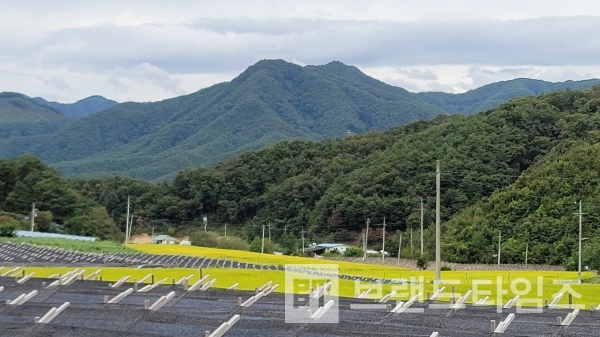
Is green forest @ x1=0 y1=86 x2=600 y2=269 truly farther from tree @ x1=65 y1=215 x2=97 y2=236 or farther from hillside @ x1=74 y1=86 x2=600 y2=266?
tree @ x1=65 y1=215 x2=97 y2=236

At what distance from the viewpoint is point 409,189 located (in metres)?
78.6

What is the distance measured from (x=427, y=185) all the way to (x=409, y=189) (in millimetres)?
1645

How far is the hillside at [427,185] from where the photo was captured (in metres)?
61.1

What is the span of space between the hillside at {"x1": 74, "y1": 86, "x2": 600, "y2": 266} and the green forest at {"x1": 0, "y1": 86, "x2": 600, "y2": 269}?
0.12 m

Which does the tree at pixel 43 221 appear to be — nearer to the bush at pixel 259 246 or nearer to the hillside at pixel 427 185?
the bush at pixel 259 246

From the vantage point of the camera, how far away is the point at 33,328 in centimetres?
1140

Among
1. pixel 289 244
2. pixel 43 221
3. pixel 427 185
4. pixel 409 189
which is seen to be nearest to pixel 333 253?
pixel 289 244

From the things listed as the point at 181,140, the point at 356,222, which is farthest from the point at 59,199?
the point at 181,140

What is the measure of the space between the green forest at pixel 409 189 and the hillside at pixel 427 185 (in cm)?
12

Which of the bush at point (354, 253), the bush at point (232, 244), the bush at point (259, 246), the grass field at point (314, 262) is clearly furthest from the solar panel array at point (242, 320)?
the bush at point (232, 244)

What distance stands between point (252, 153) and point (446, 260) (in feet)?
143

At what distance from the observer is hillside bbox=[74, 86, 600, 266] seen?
6109 centimetres

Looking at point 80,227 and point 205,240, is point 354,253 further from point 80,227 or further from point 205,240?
point 80,227

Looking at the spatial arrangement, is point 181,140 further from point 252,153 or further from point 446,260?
point 446,260
